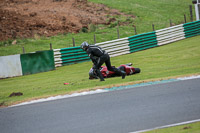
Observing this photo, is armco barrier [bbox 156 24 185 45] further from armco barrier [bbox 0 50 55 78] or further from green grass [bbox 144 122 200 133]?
green grass [bbox 144 122 200 133]

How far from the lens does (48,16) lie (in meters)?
38.2

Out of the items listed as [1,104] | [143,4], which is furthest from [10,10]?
[1,104]

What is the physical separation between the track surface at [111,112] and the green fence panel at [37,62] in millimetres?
10391

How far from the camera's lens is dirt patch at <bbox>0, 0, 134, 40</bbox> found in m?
34.9

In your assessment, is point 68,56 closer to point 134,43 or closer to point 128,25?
point 134,43

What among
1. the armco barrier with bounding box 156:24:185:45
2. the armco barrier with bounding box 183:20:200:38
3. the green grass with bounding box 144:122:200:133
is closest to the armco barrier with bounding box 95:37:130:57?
the armco barrier with bounding box 156:24:185:45

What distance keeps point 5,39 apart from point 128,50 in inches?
551

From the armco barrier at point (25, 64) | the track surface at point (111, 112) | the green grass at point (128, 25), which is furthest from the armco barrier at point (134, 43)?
the track surface at point (111, 112)

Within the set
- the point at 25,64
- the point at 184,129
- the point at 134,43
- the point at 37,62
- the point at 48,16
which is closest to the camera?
the point at 184,129

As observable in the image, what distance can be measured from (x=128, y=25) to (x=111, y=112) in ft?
105

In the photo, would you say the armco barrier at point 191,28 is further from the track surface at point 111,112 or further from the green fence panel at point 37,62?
the track surface at point 111,112

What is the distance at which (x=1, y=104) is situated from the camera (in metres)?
10.1

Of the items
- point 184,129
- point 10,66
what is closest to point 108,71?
point 10,66

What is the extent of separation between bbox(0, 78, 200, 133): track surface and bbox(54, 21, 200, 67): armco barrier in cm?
1300
